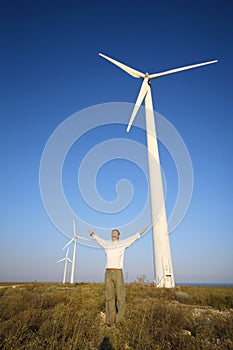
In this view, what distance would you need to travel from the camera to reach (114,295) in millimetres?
6117

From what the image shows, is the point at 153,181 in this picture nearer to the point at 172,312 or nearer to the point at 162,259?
the point at 162,259

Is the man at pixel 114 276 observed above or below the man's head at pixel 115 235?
below

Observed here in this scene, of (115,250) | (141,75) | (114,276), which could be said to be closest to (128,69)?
(141,75)

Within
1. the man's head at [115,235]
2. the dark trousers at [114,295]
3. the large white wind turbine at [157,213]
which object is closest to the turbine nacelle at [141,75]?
the large white wind turbine at [157,213]

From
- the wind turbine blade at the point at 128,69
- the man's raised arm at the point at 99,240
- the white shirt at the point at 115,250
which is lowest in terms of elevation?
the white shirt at the point at 115,250

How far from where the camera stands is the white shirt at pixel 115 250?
6.27 m

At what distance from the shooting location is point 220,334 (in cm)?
538

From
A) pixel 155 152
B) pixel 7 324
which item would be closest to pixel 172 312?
pixel 7 324

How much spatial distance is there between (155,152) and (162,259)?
799cm

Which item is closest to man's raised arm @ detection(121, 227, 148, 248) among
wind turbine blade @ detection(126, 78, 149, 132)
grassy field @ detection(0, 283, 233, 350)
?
grassy field @ detection(0, 283, 233, 350)

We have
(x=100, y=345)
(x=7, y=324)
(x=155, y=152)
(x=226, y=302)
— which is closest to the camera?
(x=100, y=345)

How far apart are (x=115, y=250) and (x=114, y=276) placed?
2.12 ft

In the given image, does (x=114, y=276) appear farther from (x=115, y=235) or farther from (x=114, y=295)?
(x=115, y=235)

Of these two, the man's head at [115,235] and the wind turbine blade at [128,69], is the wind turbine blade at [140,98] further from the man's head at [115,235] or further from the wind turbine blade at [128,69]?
the man's head at [115,235]
